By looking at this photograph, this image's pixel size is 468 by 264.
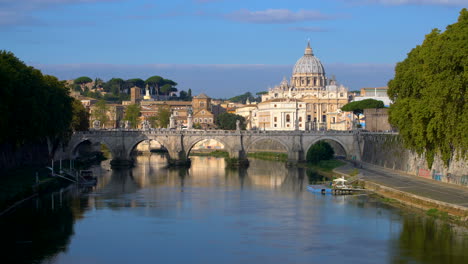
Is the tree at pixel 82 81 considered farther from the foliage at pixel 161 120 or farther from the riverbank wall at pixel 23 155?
the riverbank wall at pixel 23 155

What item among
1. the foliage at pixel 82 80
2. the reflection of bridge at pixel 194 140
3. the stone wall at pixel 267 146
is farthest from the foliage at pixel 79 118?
the foliage at pixel 82 80

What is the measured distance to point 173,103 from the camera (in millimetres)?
135875

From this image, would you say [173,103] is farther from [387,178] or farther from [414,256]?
[414,256]

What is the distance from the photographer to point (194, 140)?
67.5 m

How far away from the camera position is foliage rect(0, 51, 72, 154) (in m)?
39.8

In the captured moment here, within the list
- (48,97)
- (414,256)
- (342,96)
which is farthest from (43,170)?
(342,96)

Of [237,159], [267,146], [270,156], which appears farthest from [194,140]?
[267,146]

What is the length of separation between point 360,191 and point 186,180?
13.6m

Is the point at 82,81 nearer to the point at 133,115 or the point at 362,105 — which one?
the point at 133,115

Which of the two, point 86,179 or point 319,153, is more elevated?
point 319,153

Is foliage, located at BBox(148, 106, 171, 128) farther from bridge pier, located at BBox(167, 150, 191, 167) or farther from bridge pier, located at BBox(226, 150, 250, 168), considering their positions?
bridge pier, located at BBox(226, 150, 250, 168)

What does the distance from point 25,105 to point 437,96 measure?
21.9m

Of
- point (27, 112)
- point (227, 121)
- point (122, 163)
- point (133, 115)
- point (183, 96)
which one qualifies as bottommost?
point (122, 163)

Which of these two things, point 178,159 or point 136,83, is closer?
point 178,159
